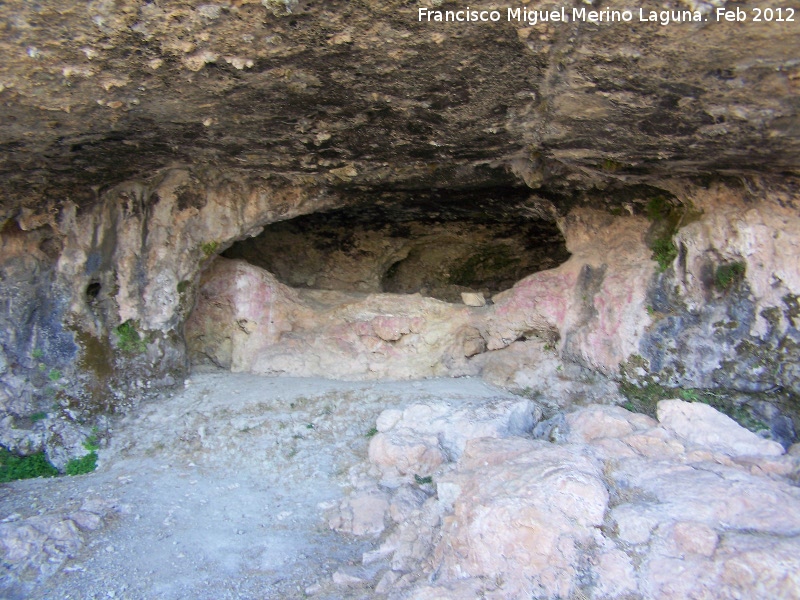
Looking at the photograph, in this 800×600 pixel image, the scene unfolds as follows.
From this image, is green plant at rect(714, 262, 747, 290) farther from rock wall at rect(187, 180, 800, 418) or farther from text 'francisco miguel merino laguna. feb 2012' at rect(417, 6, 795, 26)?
text 'francisco miguel merino laguna. feb 2012' at rect(417, 6, 795, 26)

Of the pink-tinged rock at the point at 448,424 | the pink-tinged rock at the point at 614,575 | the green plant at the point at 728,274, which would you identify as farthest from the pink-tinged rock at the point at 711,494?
the green plant at the point at 728,274

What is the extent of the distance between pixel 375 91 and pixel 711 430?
3.08 metres

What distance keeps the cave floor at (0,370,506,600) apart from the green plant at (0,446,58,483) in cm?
17

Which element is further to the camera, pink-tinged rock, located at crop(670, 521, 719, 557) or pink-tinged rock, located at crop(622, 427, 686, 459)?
pink-tinged rock, located at crop(622, 427, 686, 459)

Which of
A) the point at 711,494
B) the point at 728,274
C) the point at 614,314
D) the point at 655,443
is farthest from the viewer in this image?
the point at 614,314

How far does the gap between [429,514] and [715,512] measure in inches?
62.9

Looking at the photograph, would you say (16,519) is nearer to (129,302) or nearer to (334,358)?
(129,302)

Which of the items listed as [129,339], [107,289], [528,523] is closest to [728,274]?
[528,523]

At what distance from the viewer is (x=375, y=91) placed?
3.83 meters

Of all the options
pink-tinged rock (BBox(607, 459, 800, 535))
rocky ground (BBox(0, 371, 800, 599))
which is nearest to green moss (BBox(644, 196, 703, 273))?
rocky ground (BBox(0, 371, 800, 599))

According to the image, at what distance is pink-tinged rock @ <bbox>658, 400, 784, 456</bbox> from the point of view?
3.69 m

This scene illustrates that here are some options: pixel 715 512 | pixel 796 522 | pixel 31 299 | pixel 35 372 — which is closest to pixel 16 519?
pixel 35 372

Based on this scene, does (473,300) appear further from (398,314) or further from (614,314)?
(614,314)

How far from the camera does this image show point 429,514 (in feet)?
12.1
